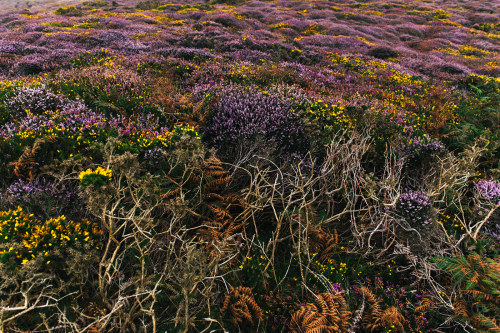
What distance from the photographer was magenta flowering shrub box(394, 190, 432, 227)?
310 cm

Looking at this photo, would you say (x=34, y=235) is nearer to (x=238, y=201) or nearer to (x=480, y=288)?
(x=238, y=201)

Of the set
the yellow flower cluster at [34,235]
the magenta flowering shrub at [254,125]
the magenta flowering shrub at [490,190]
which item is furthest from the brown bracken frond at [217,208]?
the magenta flowering shrub at [490,190]

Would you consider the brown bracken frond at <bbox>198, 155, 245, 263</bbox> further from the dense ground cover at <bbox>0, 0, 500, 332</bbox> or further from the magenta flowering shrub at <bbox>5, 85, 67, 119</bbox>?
the magenta flowering shrub at <bbox>5, 85, 67, 119</bbox>

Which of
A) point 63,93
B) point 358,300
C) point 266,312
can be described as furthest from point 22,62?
point 358,300

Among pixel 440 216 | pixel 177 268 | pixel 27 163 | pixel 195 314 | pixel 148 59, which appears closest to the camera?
pixel 195 314

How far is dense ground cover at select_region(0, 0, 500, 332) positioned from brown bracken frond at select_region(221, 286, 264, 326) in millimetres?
16

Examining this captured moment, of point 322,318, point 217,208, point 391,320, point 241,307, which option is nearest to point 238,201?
point 217,208

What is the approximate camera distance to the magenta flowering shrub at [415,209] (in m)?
3.10

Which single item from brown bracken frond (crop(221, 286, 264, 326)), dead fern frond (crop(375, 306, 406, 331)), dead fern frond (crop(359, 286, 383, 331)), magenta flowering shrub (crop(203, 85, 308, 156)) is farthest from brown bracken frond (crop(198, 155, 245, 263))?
dead fern frond (crop(375, 306, 406, 331))

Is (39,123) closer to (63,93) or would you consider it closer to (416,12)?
(63,93)

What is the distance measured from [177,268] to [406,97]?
767 cm

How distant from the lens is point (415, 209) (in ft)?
10.4

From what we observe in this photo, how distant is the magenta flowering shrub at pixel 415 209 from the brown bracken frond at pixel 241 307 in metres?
2.11

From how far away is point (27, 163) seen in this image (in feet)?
9.71
